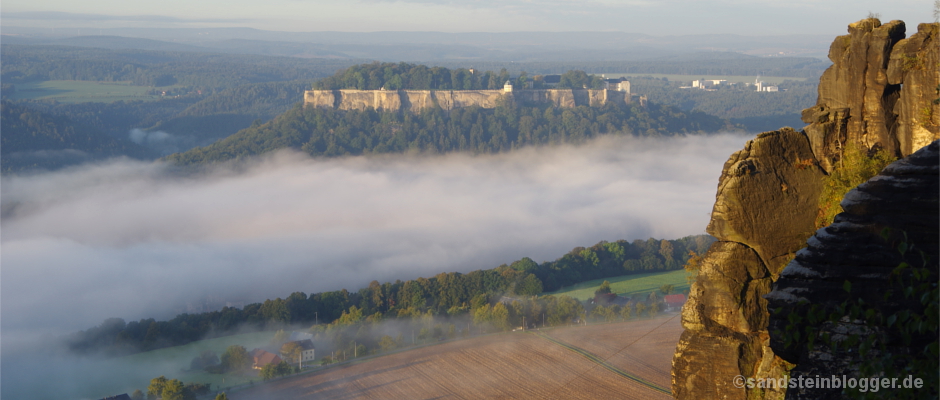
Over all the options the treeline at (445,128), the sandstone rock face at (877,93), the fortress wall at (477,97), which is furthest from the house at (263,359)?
the fortress wall at (477,97)

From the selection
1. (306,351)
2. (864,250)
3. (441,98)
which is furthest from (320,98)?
(864,250)

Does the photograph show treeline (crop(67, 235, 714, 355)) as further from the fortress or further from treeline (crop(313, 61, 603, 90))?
treeline (crop(313, 61, 603, 90))

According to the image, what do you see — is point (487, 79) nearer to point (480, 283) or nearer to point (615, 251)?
point (615, 251)

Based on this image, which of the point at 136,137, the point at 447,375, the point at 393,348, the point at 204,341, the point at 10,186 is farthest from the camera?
the point at 136,137

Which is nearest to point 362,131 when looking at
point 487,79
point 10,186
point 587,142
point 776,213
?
point 487,79

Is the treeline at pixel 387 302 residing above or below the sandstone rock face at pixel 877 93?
below

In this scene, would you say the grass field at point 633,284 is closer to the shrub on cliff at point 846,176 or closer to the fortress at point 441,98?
the shrub on cliff at point 846,176

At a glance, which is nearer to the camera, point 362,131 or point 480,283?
point 480,283
